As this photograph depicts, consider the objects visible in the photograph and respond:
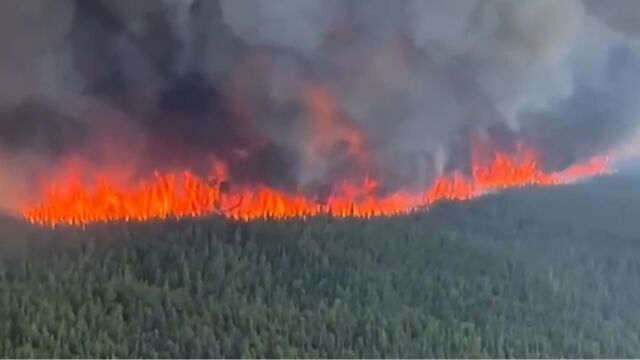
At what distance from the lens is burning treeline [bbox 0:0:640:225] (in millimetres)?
1552

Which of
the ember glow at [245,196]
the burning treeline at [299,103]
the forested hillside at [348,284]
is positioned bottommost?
the forested hillside at [348,284]

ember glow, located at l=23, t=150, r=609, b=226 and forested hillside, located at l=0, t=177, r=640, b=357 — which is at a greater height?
ember glow, located at l=23, t=150, r=609, b=226

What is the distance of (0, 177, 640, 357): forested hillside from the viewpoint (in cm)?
153

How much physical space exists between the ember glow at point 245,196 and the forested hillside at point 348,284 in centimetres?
2

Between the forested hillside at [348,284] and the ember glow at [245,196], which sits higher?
the ember glow at [245,196]

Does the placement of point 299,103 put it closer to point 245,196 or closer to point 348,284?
point 245,196

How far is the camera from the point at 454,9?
1.63 meters

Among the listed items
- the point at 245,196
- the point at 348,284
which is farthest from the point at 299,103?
the point at 348,284

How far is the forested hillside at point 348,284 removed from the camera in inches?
60.1

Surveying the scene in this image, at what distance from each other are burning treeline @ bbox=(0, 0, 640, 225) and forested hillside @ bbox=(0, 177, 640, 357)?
0.04 meters

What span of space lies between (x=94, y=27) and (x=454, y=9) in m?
0.60

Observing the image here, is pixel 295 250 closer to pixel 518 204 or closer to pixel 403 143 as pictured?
pixel 403 143

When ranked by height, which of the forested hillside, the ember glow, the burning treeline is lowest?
the forested hillside

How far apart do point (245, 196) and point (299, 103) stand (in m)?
0.18
